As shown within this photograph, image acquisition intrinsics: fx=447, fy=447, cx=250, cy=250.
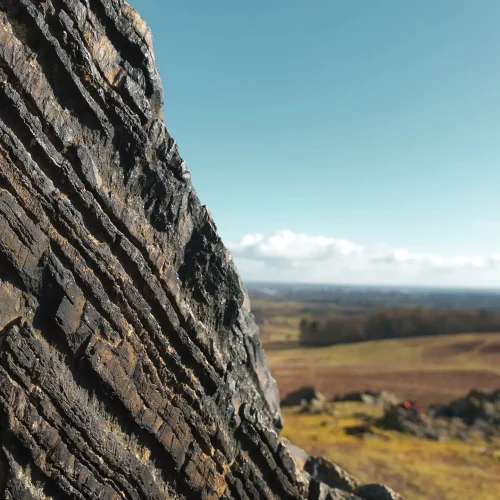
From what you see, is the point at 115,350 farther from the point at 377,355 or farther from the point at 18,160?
the point at 377,355

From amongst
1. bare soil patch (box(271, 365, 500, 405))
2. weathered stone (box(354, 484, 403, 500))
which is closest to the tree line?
bare soil patch (box(271, 365, 500, 405))

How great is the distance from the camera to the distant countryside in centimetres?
3754

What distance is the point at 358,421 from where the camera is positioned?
178 ft

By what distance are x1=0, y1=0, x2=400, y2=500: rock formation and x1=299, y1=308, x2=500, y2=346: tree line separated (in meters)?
117

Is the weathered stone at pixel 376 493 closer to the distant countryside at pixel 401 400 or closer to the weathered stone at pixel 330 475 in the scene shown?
the weathered stone at pixel 330 475

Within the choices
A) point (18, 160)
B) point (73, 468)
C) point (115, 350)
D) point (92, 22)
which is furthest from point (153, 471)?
point (92, 22)

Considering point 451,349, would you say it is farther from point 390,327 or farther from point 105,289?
point 105,289

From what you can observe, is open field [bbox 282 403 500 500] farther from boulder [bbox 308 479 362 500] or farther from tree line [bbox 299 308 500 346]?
tree line [bbox 299 308 500 346]

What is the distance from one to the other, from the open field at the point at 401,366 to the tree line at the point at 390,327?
25.0 ft

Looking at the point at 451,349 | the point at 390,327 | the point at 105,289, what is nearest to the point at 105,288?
the point at 105,289

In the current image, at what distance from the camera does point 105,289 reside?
42.9 ft

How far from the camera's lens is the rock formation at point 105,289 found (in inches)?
457

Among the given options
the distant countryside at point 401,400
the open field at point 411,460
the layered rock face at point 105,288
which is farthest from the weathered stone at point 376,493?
the distant countryside at point 401,400

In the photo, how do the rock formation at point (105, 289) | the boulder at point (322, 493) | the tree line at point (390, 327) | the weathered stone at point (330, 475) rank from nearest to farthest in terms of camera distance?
the rock formation at point (105, 289)
the boulder at point (322, 493)
the weathered stone at point (330, 475)
the tree line at point (390, 327)
